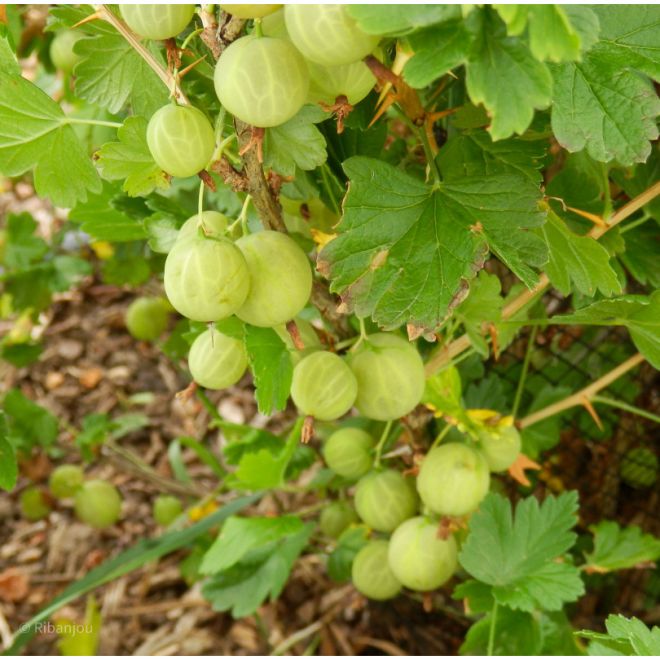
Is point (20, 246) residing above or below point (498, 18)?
below

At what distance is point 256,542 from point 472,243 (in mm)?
429

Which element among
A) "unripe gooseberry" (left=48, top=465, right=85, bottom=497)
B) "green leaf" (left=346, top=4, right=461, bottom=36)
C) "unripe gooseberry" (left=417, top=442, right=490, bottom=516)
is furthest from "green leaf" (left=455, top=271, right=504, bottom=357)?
"unripe gooseberry" (left=48, top=465, right=85, bottom=497)

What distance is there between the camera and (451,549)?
86cm

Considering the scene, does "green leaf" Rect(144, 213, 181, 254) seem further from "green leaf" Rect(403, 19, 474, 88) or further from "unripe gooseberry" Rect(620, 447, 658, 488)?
"unripe gooseberry" Rect(620, 447, 658, 488)

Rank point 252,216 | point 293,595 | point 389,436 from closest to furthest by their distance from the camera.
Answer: point 252,216, point 389,436, point 293,595

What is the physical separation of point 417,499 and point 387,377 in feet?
0.91

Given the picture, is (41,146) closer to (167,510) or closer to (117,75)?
(117,75)

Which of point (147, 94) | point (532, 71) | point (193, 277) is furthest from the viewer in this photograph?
point (147, 94)

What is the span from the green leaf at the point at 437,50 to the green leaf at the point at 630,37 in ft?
0.53

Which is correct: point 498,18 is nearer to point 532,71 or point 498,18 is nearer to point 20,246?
point 532,71

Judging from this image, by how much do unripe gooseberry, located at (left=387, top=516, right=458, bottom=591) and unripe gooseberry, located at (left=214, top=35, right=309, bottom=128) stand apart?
1.58ft

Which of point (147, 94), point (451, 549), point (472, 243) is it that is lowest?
point (451, 549)

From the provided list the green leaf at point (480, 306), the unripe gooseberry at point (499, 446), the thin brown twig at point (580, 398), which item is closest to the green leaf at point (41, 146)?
the green leaf at point (480, 306)

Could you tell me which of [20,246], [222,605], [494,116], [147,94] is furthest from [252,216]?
[20,246]
